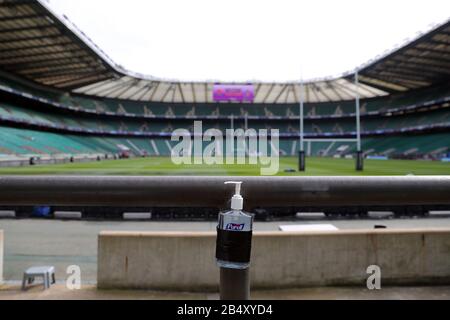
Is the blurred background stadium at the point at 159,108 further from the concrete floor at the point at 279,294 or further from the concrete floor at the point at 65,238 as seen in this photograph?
the concrete floor at the point at 279,294

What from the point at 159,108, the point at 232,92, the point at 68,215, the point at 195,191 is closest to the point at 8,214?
the point at 68,215

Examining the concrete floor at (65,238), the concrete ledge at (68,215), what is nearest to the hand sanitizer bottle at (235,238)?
the concrete floor at (65,238)

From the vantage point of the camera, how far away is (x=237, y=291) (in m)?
1.31

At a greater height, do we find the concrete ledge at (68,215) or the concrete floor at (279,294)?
the concrete floor at (279,294)

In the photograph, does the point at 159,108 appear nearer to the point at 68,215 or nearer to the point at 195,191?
the point at 68,215

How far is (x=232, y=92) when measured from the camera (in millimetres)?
68188

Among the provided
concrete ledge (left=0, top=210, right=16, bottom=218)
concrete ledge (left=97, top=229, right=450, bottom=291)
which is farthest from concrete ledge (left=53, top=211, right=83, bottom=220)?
concrete ledge (left=97, top=229, right=450, bottom=291)

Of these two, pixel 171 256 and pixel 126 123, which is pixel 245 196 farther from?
pixel 126 123

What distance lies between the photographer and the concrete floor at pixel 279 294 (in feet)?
8.36

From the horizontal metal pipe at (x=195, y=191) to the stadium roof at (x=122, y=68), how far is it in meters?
33.3

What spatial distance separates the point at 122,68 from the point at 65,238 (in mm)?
49055

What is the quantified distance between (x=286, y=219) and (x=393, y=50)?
1483 inches

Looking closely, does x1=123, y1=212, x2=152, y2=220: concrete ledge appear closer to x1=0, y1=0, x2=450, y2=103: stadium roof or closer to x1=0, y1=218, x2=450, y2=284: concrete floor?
x1=0, y1=218, x2=450, y2=284: concrete floor
